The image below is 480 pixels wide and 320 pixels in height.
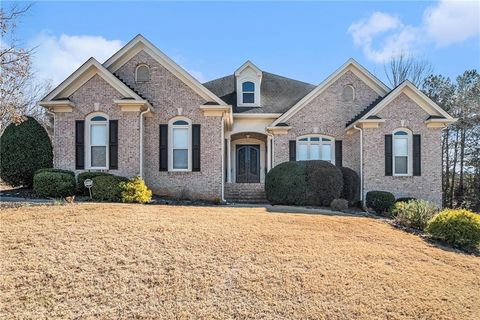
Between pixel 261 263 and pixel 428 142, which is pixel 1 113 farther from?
pixel 428 142

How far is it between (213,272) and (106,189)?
843 centimetres

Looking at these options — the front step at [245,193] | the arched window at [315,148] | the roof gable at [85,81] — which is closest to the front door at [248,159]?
the front step at [245,193]

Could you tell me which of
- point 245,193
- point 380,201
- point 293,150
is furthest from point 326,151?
point 245,193

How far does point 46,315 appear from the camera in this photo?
531cm

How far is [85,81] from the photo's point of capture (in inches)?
625

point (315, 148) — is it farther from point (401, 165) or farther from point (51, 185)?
point (51, 185)

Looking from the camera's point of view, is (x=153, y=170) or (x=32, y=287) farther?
(x=153, y=170)

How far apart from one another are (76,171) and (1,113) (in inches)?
168

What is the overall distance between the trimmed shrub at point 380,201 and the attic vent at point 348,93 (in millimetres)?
5381

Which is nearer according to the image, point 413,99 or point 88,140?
point 88,140

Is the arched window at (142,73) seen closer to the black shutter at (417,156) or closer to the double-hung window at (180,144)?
the double-hung window at (180,144)

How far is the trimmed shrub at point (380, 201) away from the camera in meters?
16.0

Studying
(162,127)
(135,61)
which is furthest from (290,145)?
(135,61)

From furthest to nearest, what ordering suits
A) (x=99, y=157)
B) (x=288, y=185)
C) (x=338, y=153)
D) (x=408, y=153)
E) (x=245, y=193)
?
(x=338, y=153)
(x=245, y=193)
(x=408, y=153)
(x=99, y=157)
(x=288, y=185)
